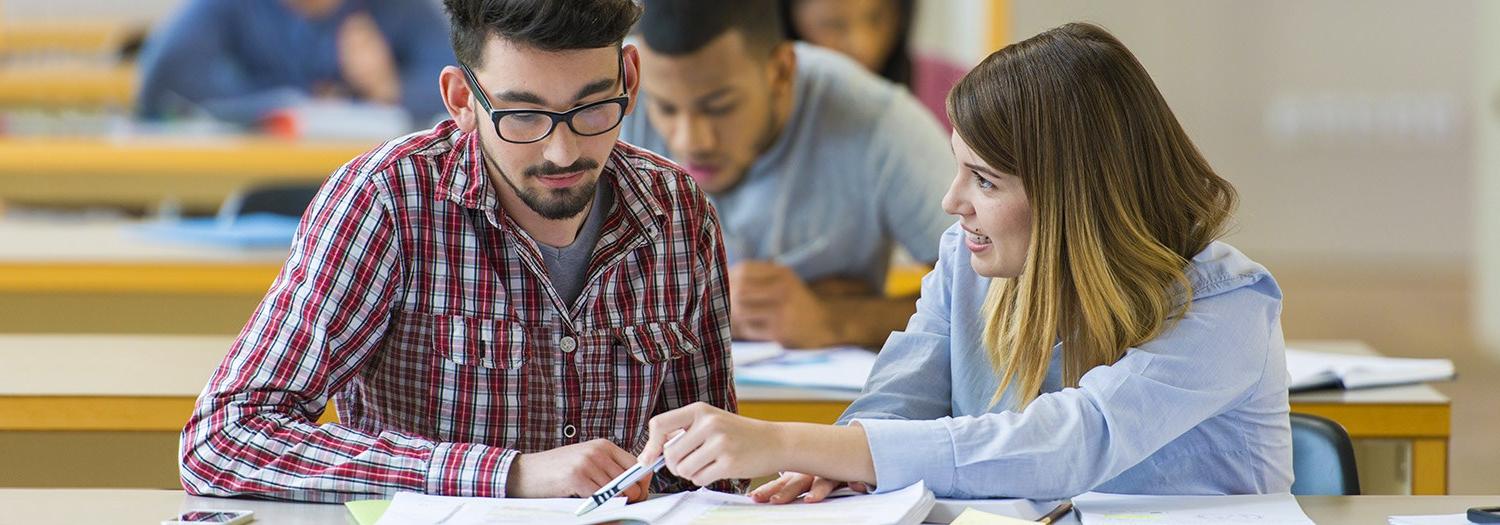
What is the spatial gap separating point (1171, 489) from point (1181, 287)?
0.63 feet

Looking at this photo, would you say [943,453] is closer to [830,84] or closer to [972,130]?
[972,130]

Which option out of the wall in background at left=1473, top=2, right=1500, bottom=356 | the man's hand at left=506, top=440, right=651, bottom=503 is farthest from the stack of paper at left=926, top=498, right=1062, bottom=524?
the wall in background at left=1473, top=2, right=1500, bottom=356

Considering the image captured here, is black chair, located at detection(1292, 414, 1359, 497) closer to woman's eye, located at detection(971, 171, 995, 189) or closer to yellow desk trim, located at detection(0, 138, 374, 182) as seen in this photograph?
woman's eye, located at detection(971, 171, 995, 189)

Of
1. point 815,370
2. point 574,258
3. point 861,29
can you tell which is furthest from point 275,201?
point 574,258

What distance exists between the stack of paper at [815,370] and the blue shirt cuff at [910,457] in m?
0.65

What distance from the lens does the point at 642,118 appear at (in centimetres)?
262

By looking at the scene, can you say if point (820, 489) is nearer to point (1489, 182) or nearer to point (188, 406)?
point (188, 406)

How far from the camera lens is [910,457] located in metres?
1.42

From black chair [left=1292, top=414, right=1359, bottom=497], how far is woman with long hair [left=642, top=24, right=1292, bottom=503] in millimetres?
131

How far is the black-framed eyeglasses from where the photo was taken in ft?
5.01

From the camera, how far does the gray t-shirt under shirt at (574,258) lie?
1.69 metres

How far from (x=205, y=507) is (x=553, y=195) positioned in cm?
43

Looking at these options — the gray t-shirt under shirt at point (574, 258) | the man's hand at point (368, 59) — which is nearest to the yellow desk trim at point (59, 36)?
the man's hand at point (368, 59)

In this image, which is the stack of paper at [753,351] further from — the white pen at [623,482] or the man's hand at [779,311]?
the white pen at [623,482]
